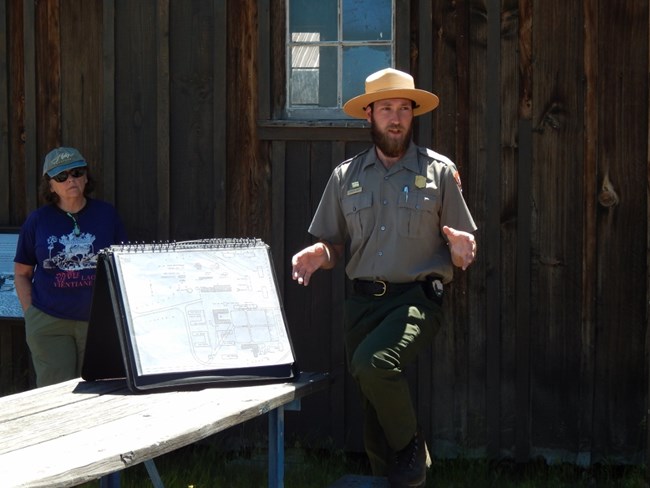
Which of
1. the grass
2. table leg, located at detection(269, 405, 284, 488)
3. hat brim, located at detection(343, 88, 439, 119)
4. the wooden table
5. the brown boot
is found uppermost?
hat brim, located at detection(343, 88, 439, 119)

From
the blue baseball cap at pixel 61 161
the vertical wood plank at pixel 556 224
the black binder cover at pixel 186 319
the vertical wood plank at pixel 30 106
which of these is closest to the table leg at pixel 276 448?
the black binder cover at pixel 186 319

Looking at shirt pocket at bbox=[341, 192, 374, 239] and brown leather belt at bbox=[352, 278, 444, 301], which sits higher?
shirt pocket at bbox=[341, 192, 374, 239]

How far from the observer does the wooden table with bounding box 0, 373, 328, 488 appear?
2777 millimetres

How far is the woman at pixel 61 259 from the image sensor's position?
5723 mm

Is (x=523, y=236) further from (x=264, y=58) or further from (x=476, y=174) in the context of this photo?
(x=264, y=58)

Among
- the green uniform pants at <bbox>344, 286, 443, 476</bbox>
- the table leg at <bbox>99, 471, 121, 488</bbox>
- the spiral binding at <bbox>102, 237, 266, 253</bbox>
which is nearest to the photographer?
the table leg at <bbox>99, 471, 121, 488</bbox>

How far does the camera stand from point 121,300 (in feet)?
12.9

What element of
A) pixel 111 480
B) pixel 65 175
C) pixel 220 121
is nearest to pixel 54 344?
pixel 65 175

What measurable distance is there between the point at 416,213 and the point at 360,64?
1.48m

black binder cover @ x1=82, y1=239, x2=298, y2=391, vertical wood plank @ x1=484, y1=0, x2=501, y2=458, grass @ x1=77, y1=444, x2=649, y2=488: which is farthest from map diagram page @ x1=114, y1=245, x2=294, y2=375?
vertical wood plank @ x1=484, y1=0, x2=501, y2=458

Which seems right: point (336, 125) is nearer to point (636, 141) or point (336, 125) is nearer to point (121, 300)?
point (636, 141)


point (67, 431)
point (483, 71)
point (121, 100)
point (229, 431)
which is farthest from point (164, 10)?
point (67, 431)

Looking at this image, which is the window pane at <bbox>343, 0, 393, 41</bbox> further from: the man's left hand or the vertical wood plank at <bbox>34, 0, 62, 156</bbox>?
the man's left hand

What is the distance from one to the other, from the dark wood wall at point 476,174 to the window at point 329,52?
112mm
